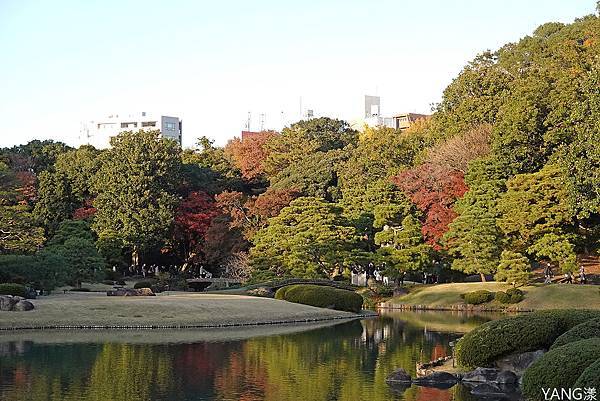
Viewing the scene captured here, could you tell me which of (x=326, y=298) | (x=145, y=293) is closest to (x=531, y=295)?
(x=326, y=298)

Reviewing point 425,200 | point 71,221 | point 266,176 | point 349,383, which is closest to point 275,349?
point 349,383

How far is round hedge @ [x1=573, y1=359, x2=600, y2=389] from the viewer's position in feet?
39.1

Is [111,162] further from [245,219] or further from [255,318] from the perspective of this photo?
[255,318]

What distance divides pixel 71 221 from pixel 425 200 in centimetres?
2271

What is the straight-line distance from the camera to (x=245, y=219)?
2104 inches

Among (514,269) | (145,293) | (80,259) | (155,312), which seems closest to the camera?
(155,312)

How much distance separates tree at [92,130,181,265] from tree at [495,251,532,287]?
74.6 feet

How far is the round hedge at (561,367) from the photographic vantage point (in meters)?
13.4

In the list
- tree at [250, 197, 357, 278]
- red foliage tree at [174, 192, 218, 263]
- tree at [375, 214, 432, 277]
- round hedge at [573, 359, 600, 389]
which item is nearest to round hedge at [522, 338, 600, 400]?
round hedge at [573, 359, 600, 389]

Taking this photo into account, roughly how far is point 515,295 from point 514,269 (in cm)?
199

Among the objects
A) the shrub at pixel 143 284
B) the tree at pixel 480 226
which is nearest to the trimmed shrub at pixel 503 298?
the tree at pixel 480 226

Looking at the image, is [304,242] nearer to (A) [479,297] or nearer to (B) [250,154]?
(A) [479,297]

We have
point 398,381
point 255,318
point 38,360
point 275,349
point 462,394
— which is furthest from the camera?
point 255,318

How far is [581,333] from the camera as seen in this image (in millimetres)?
16391
